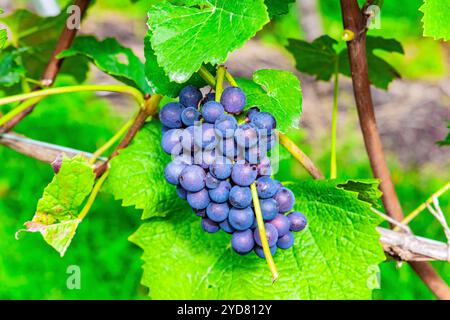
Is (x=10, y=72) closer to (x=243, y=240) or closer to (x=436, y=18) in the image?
(x=243, y=240)

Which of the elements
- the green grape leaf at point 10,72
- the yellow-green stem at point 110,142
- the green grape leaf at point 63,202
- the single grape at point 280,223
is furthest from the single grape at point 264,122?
the green grape leaf at point 10,72

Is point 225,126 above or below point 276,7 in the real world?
below

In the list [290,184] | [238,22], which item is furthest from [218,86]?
[290,184]

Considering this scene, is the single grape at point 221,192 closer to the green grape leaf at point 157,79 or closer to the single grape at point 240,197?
the single grape at point 240,197

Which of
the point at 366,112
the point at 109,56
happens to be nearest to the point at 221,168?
the point at 366,112

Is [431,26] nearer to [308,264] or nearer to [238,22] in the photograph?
[238,22]

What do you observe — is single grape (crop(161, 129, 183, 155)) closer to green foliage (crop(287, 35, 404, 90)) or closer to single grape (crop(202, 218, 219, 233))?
single grape (crop(202, 218, 219, 233))
